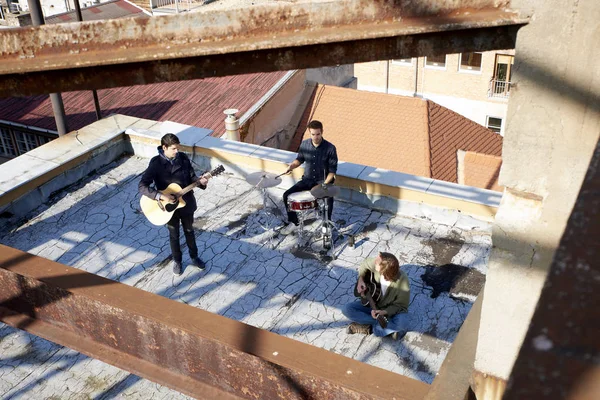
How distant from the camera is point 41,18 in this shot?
8.88 m

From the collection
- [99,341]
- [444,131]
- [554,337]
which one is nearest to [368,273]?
[99,341]

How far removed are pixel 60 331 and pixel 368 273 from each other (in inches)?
126

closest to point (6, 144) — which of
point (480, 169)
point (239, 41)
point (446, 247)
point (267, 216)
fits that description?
point (267, 216)

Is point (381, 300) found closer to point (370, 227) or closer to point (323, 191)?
point (323, 191)

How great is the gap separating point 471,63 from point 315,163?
19.6 m

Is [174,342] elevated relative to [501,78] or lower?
elevated

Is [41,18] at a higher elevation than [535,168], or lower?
lower

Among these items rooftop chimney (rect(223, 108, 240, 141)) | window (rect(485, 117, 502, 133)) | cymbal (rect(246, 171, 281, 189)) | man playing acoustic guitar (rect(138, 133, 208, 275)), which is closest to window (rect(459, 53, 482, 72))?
window (rect(485, 117, 502, 133))

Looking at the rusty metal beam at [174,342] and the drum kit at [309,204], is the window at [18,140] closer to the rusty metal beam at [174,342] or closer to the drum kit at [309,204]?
the drum kit at [309,204]

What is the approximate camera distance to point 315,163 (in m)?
7.16

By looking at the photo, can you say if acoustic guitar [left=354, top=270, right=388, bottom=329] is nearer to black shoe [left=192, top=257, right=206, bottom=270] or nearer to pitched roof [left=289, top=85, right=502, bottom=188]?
black shoe [left=192, top=257, right=206, bottom=270]

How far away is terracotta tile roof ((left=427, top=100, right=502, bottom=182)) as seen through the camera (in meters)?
15.9

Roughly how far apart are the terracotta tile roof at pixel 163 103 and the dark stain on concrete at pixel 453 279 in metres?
8.97

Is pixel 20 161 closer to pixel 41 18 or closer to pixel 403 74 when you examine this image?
pixel 41 18
